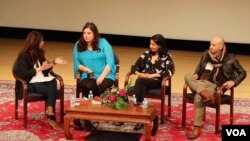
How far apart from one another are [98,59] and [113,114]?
52.2 inches

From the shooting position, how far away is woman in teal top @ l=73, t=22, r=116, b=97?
6871 millimetres

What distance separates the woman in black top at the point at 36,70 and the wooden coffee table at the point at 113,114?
63 centimetres

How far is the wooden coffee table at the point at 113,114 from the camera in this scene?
19.1 ft

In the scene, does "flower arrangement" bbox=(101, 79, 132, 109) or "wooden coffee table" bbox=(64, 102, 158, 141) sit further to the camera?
"flower arrangement" bbox=(101, 79, 132, 109)

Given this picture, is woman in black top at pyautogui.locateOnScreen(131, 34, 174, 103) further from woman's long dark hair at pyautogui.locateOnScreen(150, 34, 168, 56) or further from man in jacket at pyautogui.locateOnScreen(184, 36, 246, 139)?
man in jacket at pyautogui.locateOnScreen(184, 36, 246, 139)

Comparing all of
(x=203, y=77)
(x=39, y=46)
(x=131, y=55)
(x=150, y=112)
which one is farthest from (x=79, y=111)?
(x=131, y=55)

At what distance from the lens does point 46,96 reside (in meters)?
6.62

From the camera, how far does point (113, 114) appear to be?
232 inches

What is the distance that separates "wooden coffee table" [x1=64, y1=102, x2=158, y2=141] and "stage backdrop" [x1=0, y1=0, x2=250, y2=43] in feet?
22.8

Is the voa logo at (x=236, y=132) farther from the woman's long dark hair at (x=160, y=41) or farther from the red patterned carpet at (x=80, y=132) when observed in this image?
the woman's long dark hair at (x=160, y=41)

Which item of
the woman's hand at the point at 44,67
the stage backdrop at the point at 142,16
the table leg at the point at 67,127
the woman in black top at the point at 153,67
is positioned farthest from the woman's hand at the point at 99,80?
the stage backdrop at the point at 142,16

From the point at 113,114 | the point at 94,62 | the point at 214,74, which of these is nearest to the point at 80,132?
the point at 113,114

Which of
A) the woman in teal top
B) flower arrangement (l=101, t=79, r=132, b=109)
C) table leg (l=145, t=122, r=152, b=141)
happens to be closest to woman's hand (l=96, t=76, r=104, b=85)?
the woman in teal top

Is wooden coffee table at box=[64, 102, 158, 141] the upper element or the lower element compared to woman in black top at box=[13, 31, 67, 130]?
lower
